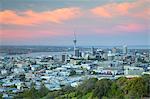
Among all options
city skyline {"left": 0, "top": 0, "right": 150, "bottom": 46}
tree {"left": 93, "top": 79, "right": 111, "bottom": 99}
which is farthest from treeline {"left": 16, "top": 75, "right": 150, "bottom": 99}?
city skyline {"left": 0, "top": 0, "right": 150, "bottom": 46}

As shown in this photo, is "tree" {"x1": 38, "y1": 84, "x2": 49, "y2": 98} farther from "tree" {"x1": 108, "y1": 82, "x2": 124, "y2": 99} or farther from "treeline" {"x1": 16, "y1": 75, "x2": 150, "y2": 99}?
"tree" {"x1": 108, "y1": 82, "x2": 124, "y2": 99}

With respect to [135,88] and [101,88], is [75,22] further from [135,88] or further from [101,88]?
[135,88]

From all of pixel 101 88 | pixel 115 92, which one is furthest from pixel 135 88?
pixel 101 88

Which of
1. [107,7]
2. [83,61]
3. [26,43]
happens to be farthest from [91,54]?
[26,43]

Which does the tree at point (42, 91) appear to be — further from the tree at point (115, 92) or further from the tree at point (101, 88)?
the tree at point (115, 92)

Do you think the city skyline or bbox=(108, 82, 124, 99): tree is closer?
the city skyline

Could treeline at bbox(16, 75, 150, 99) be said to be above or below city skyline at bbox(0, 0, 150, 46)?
below

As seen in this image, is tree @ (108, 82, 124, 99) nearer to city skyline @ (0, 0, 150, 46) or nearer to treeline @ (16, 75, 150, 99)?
treeline @ (16, 75, 150, 99)

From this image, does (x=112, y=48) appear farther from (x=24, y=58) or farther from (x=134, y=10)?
(x=24, y=58)
